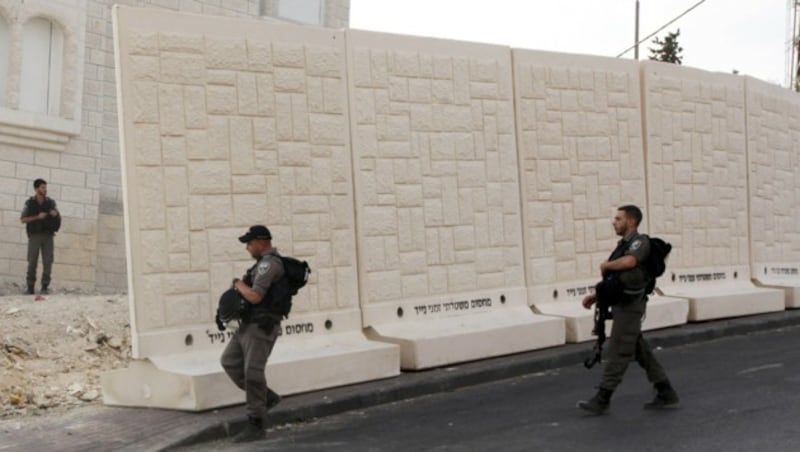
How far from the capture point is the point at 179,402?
10016 millimetres

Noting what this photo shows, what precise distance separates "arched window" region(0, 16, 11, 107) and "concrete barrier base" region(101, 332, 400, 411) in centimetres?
844

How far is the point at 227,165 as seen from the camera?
36.3 feet

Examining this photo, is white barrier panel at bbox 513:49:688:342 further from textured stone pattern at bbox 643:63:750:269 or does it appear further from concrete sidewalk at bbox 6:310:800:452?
concrete sidewalk at bbox 6:310:800:452

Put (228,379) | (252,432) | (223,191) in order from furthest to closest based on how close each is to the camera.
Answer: (223,191) < (228,379) < (252,432)

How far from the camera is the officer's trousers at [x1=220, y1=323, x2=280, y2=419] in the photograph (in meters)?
9.15

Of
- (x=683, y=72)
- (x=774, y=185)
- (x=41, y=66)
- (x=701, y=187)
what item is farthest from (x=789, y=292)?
(x=41, y=66)

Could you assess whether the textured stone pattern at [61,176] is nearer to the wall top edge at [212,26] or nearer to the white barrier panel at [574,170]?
the wall top edge at [212,26]

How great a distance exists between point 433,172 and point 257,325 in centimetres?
450

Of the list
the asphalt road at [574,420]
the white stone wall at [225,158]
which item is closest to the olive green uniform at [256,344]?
the asphalt road at [574,420]

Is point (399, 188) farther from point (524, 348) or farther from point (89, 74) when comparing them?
point (89, 74)

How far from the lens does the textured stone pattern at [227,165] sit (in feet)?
34.3

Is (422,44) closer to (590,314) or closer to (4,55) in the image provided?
(590,314)

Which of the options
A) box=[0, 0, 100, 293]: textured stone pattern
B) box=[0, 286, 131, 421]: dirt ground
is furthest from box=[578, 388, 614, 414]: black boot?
box=[0, 0, 100, 293]: textured stone pattern

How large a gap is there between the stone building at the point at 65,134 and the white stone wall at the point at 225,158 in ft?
24.1
